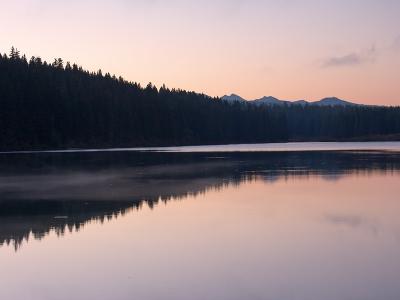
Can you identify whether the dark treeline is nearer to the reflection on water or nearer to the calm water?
the reflection on water

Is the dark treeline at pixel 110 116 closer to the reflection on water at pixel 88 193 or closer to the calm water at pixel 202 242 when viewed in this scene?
the reflection on water at pixel 88 193

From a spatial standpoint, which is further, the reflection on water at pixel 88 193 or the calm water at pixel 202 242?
the reflection on water at pixel 88 193

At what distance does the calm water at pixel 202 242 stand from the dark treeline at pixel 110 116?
68896 mm

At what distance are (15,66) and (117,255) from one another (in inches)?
3988

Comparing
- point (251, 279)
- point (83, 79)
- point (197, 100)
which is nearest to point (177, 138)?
point (83, 79)

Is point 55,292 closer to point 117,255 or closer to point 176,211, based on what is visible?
point 117,255

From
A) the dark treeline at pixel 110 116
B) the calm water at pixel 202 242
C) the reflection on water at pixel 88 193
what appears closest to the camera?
the calm water at pixel 202 242

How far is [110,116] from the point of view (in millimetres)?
116812

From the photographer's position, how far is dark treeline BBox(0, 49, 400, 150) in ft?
306

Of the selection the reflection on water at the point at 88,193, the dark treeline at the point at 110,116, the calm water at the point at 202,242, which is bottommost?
the calm water at the point at 202,242

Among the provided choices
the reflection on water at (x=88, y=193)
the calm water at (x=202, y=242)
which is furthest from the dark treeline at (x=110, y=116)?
the calm water at (x=202, y=242)

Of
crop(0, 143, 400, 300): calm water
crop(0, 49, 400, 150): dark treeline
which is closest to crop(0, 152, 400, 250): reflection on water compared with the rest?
crop(0, 143, 400, 300): calm water

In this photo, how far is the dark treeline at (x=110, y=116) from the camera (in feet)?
306

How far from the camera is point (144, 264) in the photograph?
38.2 feet
